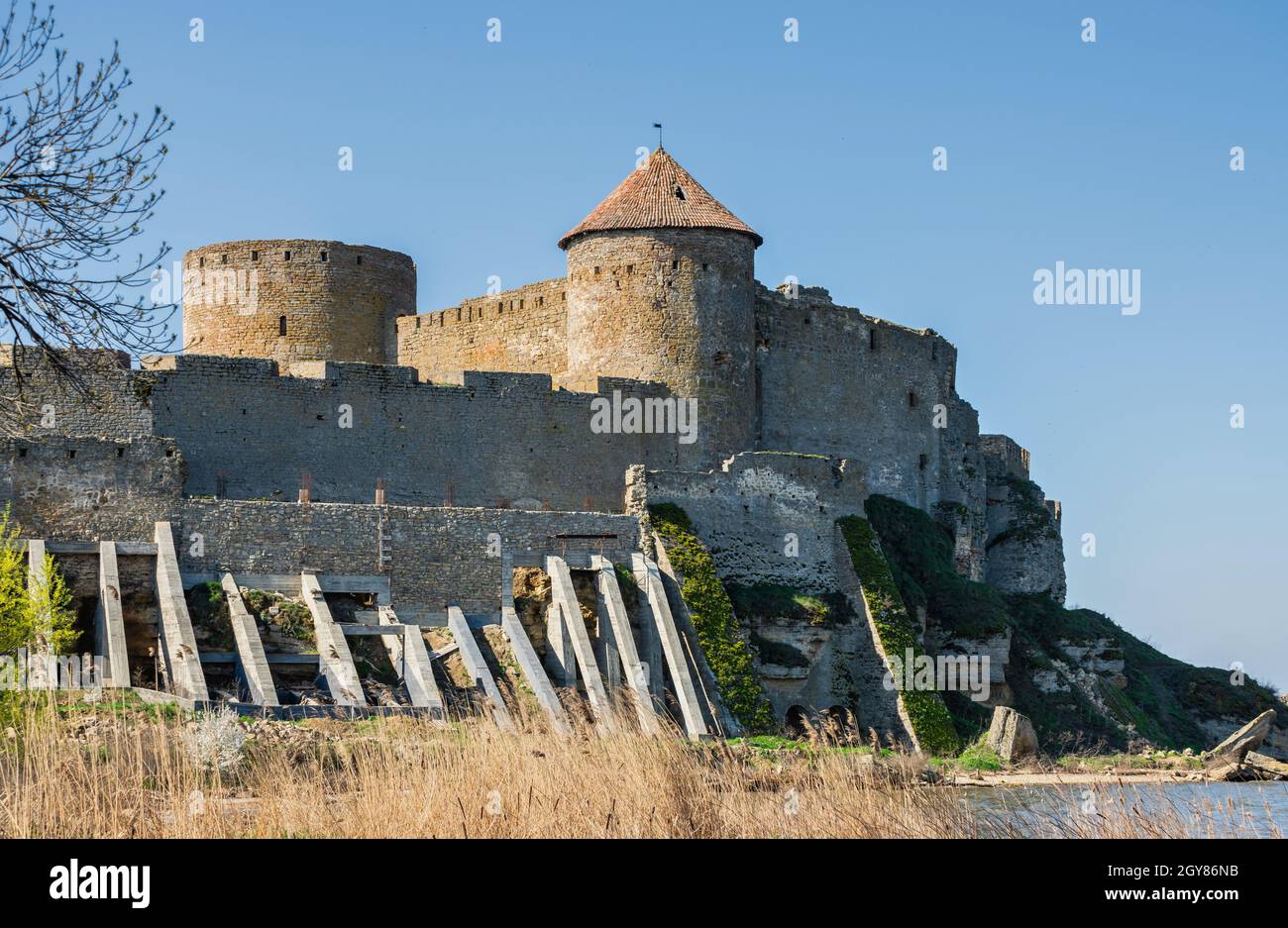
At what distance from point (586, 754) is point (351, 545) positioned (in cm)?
1382

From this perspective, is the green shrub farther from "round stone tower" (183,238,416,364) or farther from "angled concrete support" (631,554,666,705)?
"round stone tower" (183,238,416,364)

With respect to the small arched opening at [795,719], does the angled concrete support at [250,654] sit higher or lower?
A: higher

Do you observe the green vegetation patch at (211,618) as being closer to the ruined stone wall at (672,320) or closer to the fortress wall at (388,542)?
the fortress wall at (388,542)

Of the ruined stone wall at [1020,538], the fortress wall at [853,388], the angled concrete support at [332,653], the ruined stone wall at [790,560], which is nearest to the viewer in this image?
the angled concrete support at [332,653]

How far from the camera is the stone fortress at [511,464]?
95.1 feet

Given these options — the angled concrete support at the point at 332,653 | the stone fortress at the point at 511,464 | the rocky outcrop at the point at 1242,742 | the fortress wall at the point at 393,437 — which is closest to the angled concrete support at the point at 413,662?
the stone fortress at the point at 511,464

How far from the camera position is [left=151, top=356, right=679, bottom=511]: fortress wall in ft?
107

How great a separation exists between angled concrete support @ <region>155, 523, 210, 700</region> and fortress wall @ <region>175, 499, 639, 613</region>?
20.3 inches

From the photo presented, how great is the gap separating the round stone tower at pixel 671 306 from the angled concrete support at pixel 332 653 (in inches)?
377

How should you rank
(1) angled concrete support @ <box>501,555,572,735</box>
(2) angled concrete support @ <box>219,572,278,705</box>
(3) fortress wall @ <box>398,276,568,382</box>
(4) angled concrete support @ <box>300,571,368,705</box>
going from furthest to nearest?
(3) fortress wall @ <box>398,276,568,382</box>, (1) angled concrete support @ <box>501,555,572,735</box>, (4) angled concrete support @ <box>300,571,368,705</box>, (2) angled concrete support @ <box>219,572,278,705</box>

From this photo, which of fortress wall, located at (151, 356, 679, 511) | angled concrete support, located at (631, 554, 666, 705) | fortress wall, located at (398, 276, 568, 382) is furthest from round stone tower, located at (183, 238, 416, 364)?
angled concrete support, located at (631, 554, 666, 705)
